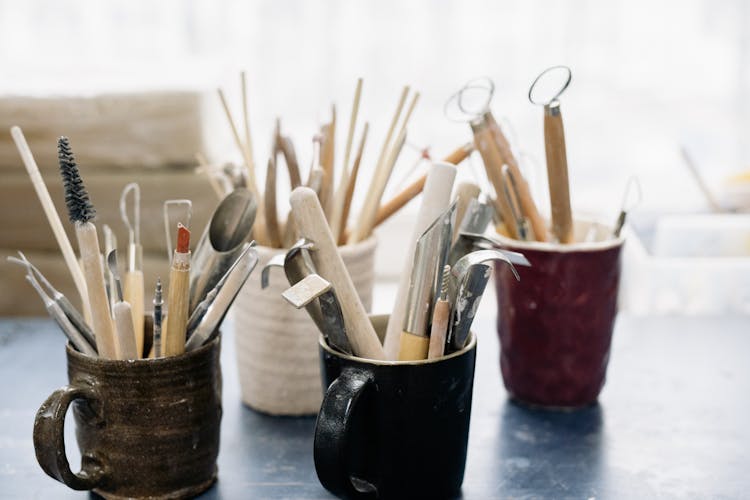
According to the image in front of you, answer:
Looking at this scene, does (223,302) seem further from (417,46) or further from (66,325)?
(417,46)

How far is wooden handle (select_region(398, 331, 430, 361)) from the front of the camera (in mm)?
540

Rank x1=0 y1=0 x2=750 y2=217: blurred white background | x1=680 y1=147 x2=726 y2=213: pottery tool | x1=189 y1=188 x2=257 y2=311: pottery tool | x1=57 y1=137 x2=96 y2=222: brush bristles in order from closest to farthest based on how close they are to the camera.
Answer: x1=57 y1=137 x2=96 y2=222: brush bristles, x1=189 y1=188 x2=257 y2=311: pottery tool, x1=680 y1=147 x2=726 y2=213: pottery tool, x1=0 y1=0 x2=750 y2=217: blurred white background

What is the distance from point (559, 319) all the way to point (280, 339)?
0.65 feet

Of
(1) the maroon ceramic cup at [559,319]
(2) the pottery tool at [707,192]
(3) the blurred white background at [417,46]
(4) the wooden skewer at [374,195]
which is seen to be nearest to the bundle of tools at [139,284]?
(4) the wooden skewer at [374,195]

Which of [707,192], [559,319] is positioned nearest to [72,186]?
[559,319]

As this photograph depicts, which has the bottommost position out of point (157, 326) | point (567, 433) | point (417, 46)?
point (567, 433)

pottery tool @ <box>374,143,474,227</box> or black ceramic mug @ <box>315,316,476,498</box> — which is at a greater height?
pottery tool @ <box>374,143,474,227</box>

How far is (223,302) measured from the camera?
546 millimetres

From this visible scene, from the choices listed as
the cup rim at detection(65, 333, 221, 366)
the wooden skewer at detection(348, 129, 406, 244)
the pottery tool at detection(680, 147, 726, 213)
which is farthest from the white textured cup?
the pottery tool at detection(680, 147, 726, 213)

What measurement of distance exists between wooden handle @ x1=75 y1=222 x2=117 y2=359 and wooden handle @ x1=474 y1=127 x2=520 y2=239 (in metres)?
0.27

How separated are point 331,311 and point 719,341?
43cm

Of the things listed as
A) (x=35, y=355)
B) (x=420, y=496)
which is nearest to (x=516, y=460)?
(x=420, y=496)

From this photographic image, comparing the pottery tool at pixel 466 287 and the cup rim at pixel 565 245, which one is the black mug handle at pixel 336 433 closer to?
the pottery tool at pixel 466 287

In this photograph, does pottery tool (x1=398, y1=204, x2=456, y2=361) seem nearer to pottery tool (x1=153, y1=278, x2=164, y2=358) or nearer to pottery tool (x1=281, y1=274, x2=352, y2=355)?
pottery tool (x1=281, y1=274, x2=352, y2=355)
